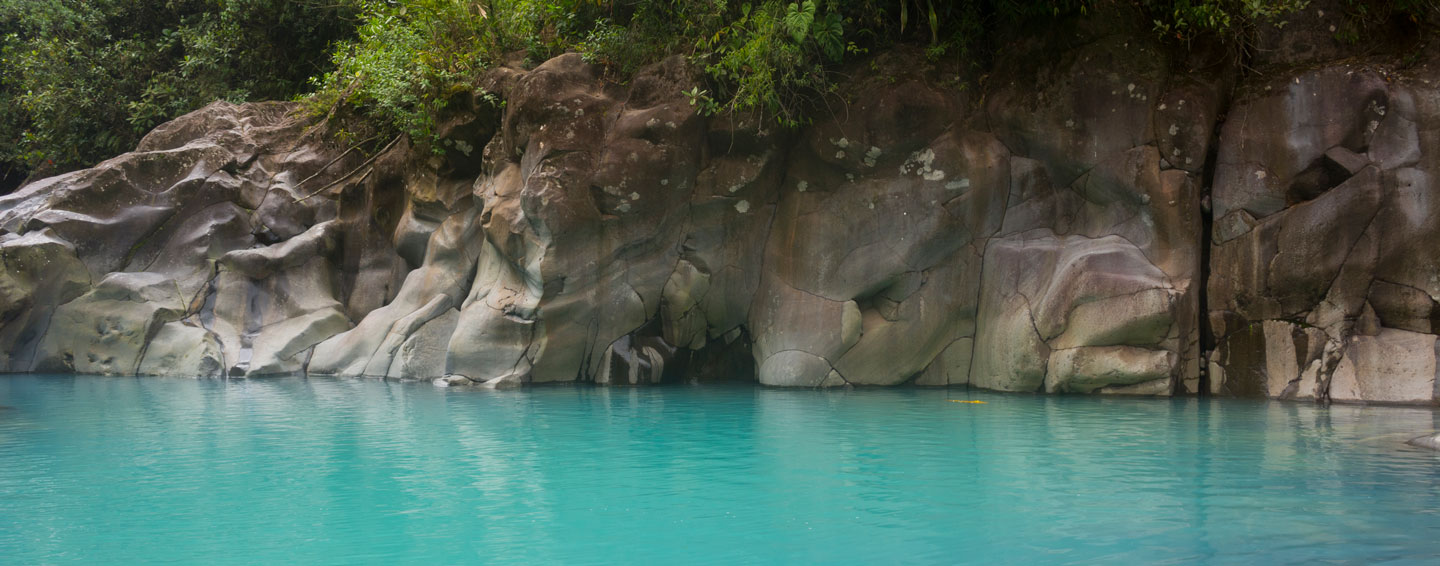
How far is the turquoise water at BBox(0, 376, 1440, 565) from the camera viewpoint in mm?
3992

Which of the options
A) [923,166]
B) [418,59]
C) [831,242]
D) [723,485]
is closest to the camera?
[723,485]

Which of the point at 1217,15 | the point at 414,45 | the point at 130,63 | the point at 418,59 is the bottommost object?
the point at 1217,15

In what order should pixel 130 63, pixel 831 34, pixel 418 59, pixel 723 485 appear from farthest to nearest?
pixel 130 63, pixel 418 59, pixel 831 34, pixel 723 485

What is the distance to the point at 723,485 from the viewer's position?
5.30 metres

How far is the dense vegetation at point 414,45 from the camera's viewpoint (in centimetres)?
1089

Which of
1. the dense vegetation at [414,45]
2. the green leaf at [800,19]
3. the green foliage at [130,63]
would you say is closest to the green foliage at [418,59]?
the dense vegetation at [414,45]

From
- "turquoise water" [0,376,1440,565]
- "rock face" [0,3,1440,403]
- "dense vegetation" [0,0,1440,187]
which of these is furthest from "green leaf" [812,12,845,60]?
"turquoise water" [0,376,1440,565]

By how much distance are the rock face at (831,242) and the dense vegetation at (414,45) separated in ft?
1.26

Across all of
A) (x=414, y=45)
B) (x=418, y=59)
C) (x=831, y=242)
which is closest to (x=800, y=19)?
(x=831, y=242)

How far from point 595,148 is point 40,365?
8.58 meters

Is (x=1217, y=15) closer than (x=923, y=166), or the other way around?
(x=1217, y=15)

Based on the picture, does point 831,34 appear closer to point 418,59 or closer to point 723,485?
point 418,59

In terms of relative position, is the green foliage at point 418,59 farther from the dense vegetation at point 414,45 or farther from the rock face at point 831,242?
the rock face at point 831,242

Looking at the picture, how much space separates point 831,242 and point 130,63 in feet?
49.2
